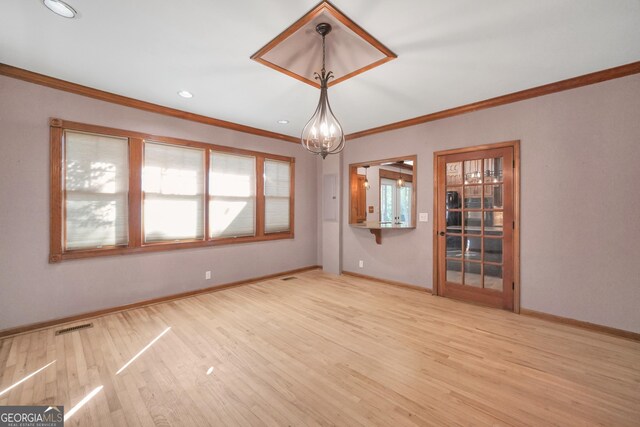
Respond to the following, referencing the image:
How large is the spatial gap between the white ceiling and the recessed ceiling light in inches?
2.1

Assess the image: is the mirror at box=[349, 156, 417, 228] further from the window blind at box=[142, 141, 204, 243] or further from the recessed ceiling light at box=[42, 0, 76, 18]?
the recessed ceiling light at box=[42, 0, 76, 18]

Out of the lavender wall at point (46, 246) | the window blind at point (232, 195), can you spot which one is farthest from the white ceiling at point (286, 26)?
the window blind at point (232, 195)

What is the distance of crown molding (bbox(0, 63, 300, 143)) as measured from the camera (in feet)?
8.99

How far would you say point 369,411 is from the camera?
5.67 ft

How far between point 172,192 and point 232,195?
942 millimetres

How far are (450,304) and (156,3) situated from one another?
14.7 feet

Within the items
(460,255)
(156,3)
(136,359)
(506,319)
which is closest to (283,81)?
(156,3)

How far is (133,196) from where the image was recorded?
11.4 feet

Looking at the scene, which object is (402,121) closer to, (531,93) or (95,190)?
(531,93)

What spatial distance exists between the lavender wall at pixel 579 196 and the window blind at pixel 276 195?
128 inches

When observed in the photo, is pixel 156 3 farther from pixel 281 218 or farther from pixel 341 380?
pixel 281 218

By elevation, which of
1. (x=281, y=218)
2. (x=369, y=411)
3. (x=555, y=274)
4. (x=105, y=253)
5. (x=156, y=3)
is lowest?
(x=369, y=411)
